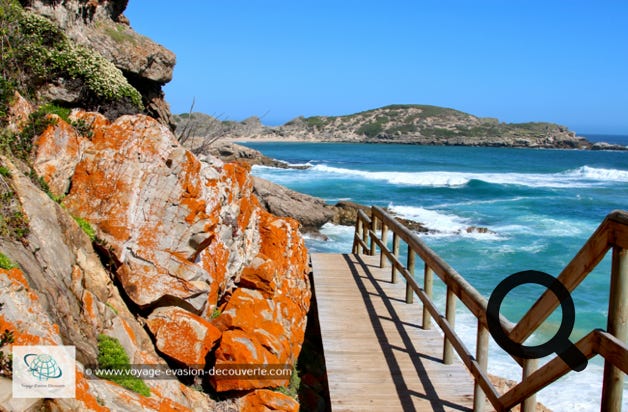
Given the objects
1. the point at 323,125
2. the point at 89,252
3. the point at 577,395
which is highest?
the point at 323,125

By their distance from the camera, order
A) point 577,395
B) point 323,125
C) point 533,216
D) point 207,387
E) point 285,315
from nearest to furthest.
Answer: point 207,387, point 285,315, point 577,395, point 533,216, point 323,125

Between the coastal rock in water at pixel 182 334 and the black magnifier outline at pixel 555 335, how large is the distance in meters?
3.92

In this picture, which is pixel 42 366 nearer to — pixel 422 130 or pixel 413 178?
pixel 413 178

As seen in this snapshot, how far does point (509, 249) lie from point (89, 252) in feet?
64.0

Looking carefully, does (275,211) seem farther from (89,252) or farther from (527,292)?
(89,252)

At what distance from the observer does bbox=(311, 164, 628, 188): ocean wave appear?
155ft

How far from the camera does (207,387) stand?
22.1 feet

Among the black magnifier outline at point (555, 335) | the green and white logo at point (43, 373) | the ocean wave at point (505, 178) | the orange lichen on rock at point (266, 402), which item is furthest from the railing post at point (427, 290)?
the ocean wave at point (505, 178)

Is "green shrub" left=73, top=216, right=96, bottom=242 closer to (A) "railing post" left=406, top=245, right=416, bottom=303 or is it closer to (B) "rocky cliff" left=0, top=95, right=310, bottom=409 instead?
(B) "rocky cliff" left=0, top=95, right=310, bottom=409

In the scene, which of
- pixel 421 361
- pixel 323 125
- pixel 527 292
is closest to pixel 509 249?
pixel 527 292

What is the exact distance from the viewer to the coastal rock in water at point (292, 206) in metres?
21.8

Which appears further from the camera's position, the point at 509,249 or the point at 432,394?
the point at 509,249

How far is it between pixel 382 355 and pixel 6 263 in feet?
12.9

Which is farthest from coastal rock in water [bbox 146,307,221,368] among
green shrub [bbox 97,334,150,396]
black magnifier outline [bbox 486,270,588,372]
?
black magnifier outline [bbox 486,270,588,372]
